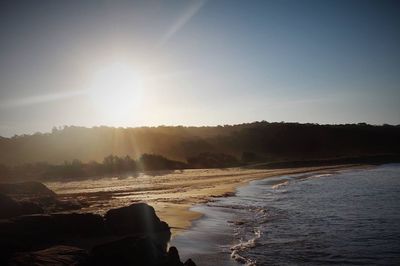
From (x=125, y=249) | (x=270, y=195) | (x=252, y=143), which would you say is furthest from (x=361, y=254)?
(x=252, y=143)

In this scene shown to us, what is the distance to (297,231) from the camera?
36.2 feet

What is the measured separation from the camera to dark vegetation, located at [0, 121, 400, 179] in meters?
48.2

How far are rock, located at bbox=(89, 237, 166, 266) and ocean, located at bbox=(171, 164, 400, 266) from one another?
1551mm

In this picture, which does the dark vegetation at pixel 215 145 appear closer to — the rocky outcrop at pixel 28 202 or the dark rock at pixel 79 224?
the rocky outcrop at pixel 28 202

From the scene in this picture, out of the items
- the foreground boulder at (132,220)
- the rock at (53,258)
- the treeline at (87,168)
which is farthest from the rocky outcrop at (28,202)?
the treeline at (87,168)

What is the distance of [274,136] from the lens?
71500mm

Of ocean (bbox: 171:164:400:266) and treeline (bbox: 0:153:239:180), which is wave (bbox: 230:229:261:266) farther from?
treeline (bbox: 0:153:239:180)

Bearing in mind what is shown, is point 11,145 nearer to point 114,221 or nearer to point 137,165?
point 137,165

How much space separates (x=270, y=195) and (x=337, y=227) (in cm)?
814

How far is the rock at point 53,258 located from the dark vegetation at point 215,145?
3218 centimetres

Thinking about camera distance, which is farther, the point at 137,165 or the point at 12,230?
the point at 137,165

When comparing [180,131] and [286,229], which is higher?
[180,131]

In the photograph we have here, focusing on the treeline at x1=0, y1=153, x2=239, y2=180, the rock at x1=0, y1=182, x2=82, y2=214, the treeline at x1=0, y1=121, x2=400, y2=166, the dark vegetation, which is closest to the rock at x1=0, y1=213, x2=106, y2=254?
the rock at x1=0, y1=182, x2=82, y2=214

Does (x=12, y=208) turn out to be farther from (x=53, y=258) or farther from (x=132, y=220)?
(x=53, y=258)
